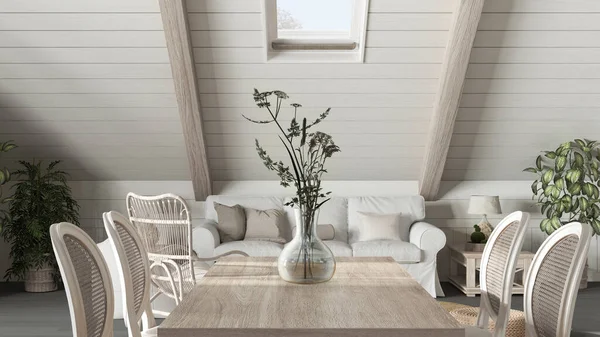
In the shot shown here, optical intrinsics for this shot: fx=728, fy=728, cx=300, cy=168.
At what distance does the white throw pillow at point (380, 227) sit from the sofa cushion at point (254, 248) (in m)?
0.84

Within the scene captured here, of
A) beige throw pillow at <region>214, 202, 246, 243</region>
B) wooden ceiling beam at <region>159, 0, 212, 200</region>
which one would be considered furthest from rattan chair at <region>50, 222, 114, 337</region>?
beige throw pillow at <region>214, 202, 246, 243</region>

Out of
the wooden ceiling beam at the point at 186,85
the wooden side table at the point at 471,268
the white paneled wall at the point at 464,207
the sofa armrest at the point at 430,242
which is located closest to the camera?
the wooden ceiling beam at the point at 186,85

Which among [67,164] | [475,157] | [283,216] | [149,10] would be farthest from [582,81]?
[67,164]

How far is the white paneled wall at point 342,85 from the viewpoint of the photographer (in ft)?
17.6

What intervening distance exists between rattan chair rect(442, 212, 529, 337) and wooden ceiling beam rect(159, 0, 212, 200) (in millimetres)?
2932

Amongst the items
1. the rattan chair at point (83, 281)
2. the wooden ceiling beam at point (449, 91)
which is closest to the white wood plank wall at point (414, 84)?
the wooden ceiling beam at point (449, 91)

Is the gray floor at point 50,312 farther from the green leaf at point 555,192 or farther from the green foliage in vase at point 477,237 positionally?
the green leaf at point 555,192

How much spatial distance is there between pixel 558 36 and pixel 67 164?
4.63 metres

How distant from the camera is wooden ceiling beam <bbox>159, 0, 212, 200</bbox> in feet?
16.6

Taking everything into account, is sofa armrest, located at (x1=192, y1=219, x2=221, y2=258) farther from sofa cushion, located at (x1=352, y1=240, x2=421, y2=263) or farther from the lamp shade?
the lamp shade

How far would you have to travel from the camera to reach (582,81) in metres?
5.96

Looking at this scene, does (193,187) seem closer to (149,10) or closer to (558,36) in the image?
(149,10)

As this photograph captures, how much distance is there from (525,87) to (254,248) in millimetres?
2638

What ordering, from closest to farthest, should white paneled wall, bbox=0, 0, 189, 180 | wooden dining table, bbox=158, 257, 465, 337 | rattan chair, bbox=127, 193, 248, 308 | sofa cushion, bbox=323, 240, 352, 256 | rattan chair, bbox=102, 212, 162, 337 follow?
wooden dining table, bbox=158, 257, 465, 337 < rattan chair, bbox=102, 212, 162, 337 < rattan chair, bbox=127, 193, 248, 308 < white paneled wall, bbox=0, 0, 189, 180 < sofa cushion, bbox=323, 240, 352, 256
